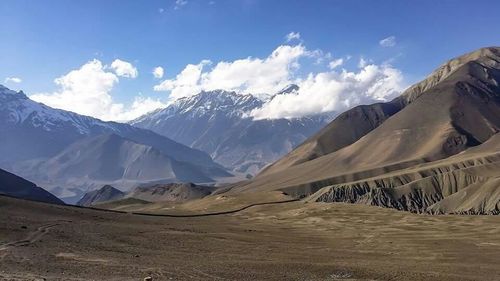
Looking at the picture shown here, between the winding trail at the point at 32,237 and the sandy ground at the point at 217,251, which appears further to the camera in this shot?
the winding trail at the point at 32,237

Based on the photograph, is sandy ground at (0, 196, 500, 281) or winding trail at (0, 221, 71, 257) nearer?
sandy ground at (0, 196, 500, 281)

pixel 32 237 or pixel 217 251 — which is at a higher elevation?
pixel 32 237

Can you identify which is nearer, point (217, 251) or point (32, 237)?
point (32, 237)

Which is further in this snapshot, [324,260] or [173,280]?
[324,260]

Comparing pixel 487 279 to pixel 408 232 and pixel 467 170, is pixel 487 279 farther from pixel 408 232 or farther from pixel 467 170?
pixel 467 170

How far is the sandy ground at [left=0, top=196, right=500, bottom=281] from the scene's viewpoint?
4609 cm

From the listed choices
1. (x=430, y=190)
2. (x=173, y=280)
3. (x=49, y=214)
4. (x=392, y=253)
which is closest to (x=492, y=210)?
(x=430, y=190)

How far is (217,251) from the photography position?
203 feet

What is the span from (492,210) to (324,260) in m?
103

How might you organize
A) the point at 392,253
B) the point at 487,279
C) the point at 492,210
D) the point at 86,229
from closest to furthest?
the point at 487,279, the point at 392,253, the point at 86,229, the point at 492,210

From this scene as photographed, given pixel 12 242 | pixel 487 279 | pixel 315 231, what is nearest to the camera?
pixel 487 279

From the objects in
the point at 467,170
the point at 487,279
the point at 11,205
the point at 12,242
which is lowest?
the point at 487,279

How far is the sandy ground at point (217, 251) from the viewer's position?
46.1m

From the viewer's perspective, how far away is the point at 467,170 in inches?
7564
